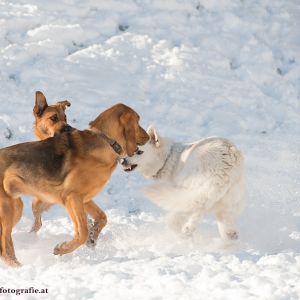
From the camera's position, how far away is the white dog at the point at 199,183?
265 inches

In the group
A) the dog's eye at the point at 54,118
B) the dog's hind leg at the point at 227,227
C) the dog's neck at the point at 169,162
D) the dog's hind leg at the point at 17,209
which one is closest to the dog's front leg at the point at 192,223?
the dog's hind leg at the point at 227,227

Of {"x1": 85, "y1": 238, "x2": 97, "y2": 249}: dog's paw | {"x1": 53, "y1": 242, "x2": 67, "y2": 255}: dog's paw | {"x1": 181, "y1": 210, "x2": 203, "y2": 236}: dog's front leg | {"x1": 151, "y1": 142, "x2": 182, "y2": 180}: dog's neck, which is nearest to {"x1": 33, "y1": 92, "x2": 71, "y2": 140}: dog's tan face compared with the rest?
{"x1": 151, "y1": 142, "x2": 182, "y2": 180}: dog's neck

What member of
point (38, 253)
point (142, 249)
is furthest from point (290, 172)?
point (38, 253)

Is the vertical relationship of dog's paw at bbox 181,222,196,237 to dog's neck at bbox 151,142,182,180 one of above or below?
below

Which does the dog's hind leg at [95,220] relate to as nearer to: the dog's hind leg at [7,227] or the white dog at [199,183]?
the white dog at [199,183]

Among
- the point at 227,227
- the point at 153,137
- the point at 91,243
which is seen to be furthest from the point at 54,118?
the point at 227,227

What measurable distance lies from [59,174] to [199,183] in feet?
5.04

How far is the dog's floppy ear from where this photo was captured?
6438 millimetres

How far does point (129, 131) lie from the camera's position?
6.49 meters

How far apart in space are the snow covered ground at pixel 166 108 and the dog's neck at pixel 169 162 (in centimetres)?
57

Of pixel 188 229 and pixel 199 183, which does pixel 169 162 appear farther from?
pixel 188 229

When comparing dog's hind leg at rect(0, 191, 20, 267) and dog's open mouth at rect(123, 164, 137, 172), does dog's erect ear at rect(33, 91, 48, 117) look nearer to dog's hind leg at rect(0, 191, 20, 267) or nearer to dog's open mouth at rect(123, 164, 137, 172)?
dog's open mouth at rect(123, 164, 137, 172)

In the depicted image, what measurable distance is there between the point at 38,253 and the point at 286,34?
22.4 feet

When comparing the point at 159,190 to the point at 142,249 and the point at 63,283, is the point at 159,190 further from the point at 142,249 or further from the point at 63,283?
the point at 63,283
